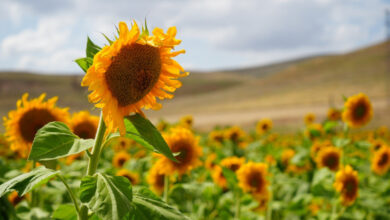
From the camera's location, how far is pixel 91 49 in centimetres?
117

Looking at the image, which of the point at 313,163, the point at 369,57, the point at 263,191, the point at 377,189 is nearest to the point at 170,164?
the point at 263,191

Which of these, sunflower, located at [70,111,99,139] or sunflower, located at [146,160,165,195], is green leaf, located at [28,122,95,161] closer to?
sunflower, located at [70,111,99,139]

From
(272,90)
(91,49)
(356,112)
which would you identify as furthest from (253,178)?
(272,90)

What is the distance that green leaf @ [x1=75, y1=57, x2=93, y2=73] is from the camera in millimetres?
1133

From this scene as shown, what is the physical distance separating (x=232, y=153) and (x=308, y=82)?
49.9m

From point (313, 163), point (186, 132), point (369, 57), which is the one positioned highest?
point (369, 57)

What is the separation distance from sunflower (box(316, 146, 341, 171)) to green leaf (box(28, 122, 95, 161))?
3015 millimetres

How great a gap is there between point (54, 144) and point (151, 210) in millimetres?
348

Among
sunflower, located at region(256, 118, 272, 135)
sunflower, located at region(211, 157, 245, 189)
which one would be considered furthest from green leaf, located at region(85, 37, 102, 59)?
sunflower, located at region(256, 118, 272, 135)

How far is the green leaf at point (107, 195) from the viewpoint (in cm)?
97

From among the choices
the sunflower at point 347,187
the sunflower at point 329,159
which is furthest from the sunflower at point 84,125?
the sunflower at point 329,159

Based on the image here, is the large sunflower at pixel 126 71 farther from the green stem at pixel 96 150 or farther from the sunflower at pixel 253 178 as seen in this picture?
the sunflower at pixel 253 178

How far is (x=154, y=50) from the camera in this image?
116 cm

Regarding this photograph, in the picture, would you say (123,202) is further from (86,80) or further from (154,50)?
(154,50)
